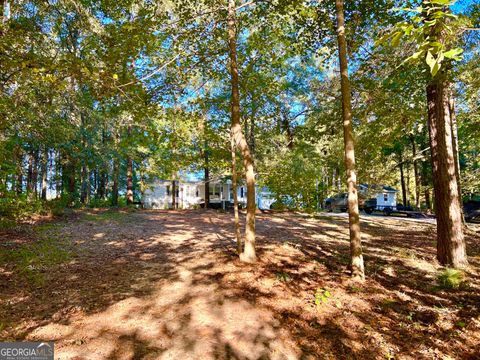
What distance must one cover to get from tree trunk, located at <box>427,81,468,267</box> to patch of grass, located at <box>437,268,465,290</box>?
1.98 feet

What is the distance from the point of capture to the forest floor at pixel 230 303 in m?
3.47

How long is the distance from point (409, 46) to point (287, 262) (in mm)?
7139

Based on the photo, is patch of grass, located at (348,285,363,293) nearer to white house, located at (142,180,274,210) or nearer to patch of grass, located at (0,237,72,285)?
patch of grass, located at (0,237,72,285)

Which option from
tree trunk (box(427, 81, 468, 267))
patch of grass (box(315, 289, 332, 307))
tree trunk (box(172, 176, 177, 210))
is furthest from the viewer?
tree trunk (box(172, 176, 177, 210))

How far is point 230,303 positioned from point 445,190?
5.63m

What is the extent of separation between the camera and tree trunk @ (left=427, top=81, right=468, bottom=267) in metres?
6.48

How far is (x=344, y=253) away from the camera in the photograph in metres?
7.52

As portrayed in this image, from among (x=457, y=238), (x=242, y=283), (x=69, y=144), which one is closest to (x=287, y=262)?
(x=242, y=283)

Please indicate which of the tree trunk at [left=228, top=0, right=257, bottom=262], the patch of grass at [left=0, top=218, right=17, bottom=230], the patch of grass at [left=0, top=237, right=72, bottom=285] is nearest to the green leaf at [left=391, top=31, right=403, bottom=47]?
the tree trunk at [left=228, top=0, right=257, bottom=262]

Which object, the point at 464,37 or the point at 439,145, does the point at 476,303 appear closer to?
A: the point at 439,145

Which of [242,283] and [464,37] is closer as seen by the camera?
[242,283]

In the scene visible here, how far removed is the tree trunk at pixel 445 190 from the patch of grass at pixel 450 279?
0.60 m

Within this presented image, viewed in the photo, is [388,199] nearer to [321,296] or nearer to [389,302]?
[389,302]

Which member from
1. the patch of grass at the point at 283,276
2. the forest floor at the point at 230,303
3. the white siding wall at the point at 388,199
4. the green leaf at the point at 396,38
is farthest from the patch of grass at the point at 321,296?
the white siding wall at the point at 388,199
